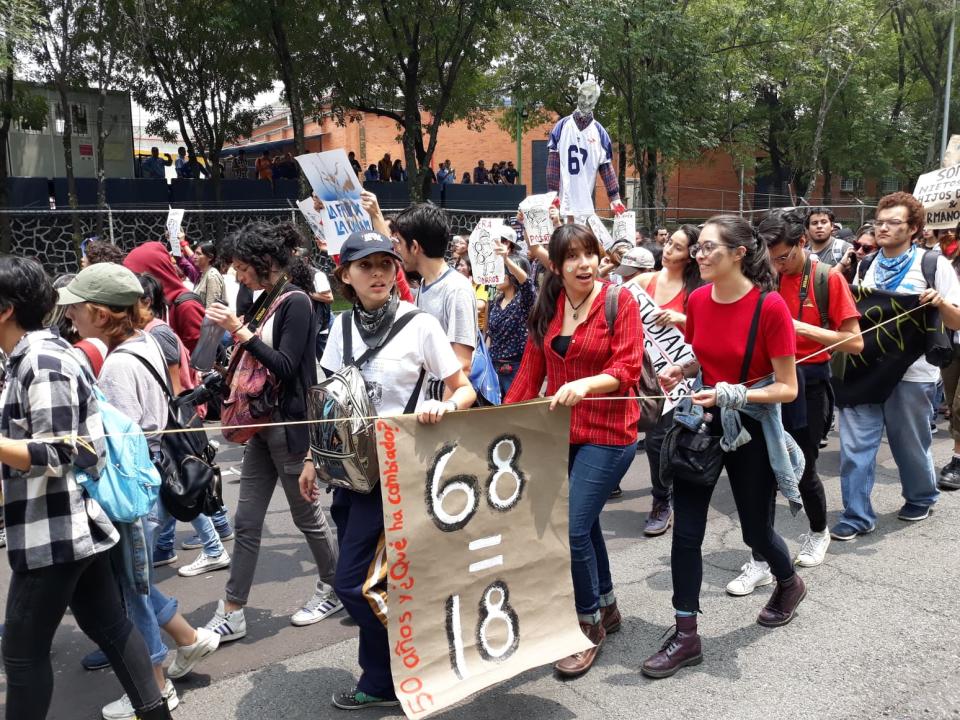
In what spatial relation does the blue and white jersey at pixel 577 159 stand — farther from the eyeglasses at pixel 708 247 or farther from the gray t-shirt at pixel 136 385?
the gray t-shirt at pixel 136 385

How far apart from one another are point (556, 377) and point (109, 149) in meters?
23.2

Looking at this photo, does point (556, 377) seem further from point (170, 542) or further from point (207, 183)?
point (207, 183)

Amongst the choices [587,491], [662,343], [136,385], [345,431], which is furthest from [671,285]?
[136,385]

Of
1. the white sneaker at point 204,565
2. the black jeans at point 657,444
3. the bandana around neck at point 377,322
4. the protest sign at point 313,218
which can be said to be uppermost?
the protest sign at point 313,218

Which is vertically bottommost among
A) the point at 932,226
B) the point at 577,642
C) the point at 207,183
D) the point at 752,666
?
the point at 752,666

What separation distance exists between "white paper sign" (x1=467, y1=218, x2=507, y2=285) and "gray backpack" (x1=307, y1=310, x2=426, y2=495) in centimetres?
319

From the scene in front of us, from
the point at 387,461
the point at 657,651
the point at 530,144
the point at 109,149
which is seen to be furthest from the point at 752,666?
the point at 530,144

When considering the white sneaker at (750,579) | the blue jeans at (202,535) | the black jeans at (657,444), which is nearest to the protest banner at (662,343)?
→ the black jeans at (657,444)

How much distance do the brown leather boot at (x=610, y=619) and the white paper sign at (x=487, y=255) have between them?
9.40 feet

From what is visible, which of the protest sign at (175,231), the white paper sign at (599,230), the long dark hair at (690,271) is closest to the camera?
the long dark hair at (690,271)

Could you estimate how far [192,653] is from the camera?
3775mm

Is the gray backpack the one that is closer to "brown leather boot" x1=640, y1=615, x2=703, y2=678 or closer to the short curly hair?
"brown leather boot" x1=640, y1=615, x2=703, y2=678

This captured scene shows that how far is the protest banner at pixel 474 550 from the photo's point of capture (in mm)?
3160

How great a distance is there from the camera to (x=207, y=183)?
23.0 meters
